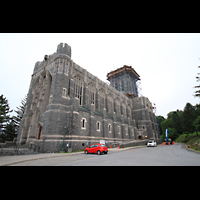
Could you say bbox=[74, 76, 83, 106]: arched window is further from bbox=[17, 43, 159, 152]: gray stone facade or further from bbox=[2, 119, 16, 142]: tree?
bbox=[2, 119, 16, 142]: tree

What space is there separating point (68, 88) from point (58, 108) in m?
5.79

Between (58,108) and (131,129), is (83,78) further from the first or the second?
(131,129)

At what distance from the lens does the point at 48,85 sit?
94.8 ft

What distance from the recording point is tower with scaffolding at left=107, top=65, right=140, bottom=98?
6444 cm

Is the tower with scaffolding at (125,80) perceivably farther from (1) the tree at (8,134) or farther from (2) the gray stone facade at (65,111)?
(1) the tree at (8,134)

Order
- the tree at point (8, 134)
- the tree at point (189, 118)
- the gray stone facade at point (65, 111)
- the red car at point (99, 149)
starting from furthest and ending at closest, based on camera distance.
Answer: the tree at point (189, 118)
the tree at point (8, 134)
the gray stone facade at point (65, 111)
the red car at point (99, 149)

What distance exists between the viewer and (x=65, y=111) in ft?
74.9

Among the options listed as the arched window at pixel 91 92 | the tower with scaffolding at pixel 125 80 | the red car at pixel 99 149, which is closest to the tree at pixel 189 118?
the tower with scaffolding at pixel 125 80

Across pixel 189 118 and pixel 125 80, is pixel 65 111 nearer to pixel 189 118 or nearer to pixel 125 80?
pixel 125 80

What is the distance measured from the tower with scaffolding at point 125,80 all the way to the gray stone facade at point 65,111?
27.0 meters

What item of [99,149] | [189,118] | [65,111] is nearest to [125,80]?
[189,118]

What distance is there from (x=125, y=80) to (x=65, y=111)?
1955 inches

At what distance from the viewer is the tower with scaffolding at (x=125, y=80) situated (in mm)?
64438
